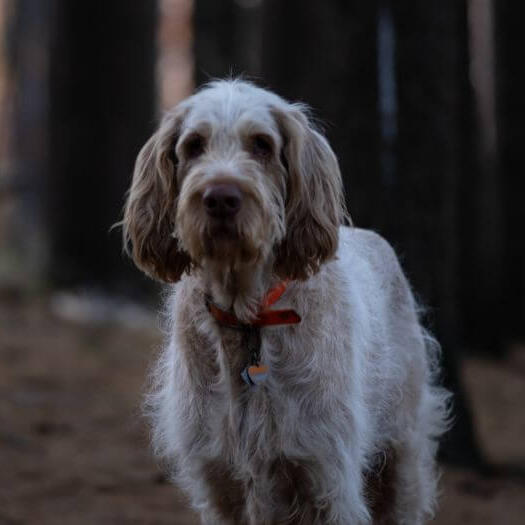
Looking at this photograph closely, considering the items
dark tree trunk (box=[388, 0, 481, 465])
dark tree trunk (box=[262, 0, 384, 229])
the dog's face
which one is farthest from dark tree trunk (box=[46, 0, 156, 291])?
the dog's face

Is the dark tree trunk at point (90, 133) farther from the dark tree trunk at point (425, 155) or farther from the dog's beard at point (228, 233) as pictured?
the dog's beard at point (228, 233)

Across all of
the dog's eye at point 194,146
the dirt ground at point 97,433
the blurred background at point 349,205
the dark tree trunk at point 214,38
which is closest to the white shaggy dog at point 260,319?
the dog's eye at point 194,146

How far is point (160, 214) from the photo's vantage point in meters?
4.15

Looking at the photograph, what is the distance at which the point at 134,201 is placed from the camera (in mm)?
4191

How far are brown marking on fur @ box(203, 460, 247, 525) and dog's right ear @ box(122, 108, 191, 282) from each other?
0.82 meters

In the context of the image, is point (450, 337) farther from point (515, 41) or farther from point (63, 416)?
point (515, 41)

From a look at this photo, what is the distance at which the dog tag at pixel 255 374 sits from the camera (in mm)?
4036

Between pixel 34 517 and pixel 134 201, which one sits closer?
pixel 134 201

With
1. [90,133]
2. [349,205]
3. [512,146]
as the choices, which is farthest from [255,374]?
[512,146]

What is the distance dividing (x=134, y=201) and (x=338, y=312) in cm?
98

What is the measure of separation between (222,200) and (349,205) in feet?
11.1

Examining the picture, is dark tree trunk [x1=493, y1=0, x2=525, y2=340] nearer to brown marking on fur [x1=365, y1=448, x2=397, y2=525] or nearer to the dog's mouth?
brown marking on fur [x1=365, y1=448, x2=397, y2=525]

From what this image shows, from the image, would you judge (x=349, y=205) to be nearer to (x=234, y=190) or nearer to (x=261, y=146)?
(x=261, y=146)

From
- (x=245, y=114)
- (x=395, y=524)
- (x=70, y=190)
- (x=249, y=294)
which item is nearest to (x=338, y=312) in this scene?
(x=249, y=294)
